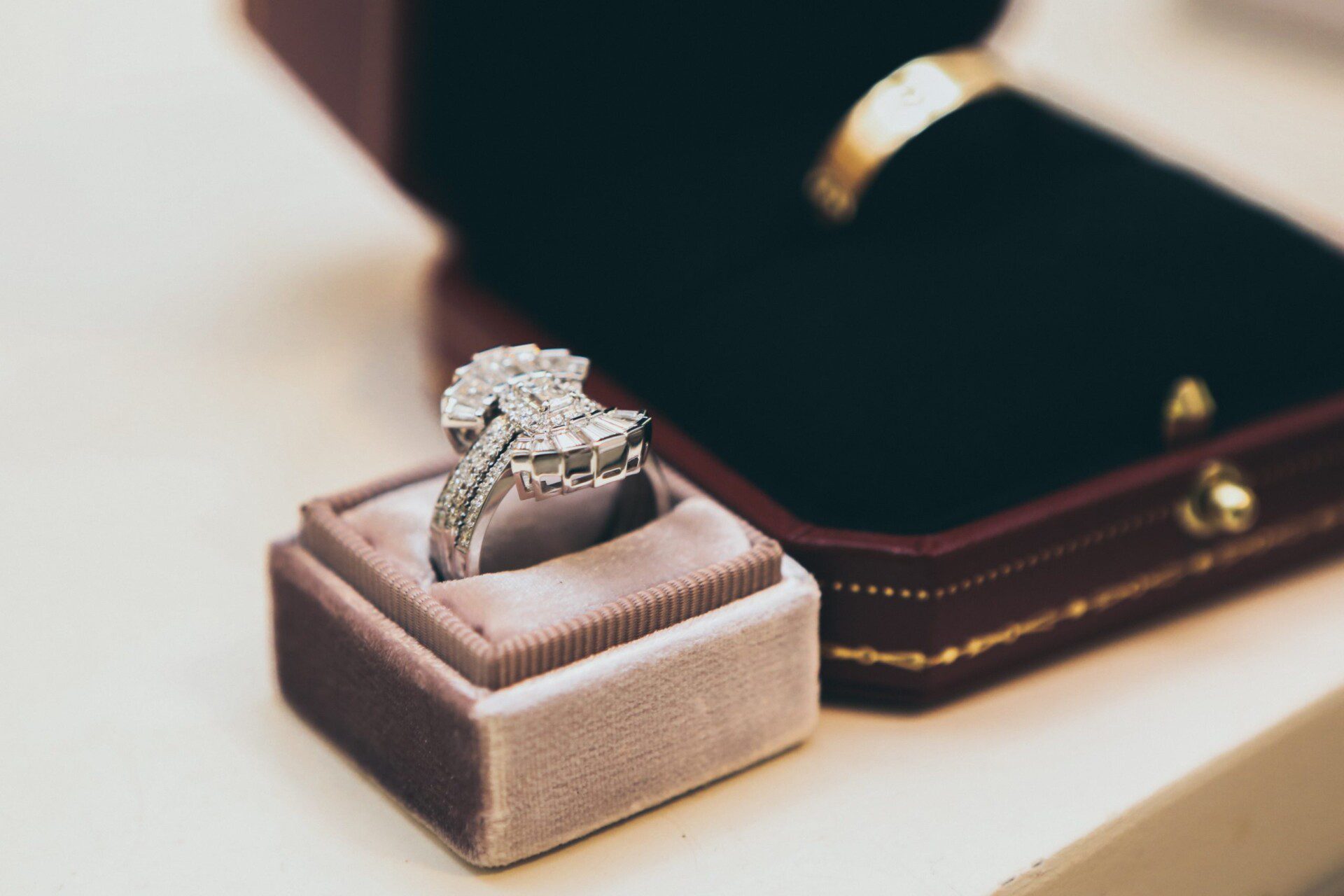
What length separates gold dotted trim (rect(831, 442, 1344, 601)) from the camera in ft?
2.46

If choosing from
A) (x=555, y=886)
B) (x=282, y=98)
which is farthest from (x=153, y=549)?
(x=282, y=98)

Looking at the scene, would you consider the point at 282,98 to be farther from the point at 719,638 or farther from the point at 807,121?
the point at 719,638

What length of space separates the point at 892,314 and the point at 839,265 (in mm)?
66

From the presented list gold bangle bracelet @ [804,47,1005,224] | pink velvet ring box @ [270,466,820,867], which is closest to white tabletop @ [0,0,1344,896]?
pink velvet ring box @ [270,466,820,867]

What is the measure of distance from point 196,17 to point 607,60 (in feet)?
2.80

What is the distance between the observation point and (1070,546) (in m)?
0.79

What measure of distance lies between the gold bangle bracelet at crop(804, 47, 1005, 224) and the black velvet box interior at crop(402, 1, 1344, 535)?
0.01 metres

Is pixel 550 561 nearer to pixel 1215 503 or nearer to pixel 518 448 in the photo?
pixel 518 448

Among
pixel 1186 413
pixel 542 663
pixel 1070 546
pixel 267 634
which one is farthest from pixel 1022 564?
pixel 267 634

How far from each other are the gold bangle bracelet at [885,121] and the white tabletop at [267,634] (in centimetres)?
27

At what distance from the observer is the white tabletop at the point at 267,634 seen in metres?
0.70

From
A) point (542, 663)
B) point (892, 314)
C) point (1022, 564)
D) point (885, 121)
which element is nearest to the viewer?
point (542, 663)

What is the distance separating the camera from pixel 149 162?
135 centimetres

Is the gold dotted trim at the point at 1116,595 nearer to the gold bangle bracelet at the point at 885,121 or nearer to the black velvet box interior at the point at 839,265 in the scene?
the black velvet box interior at the point at 839,265
